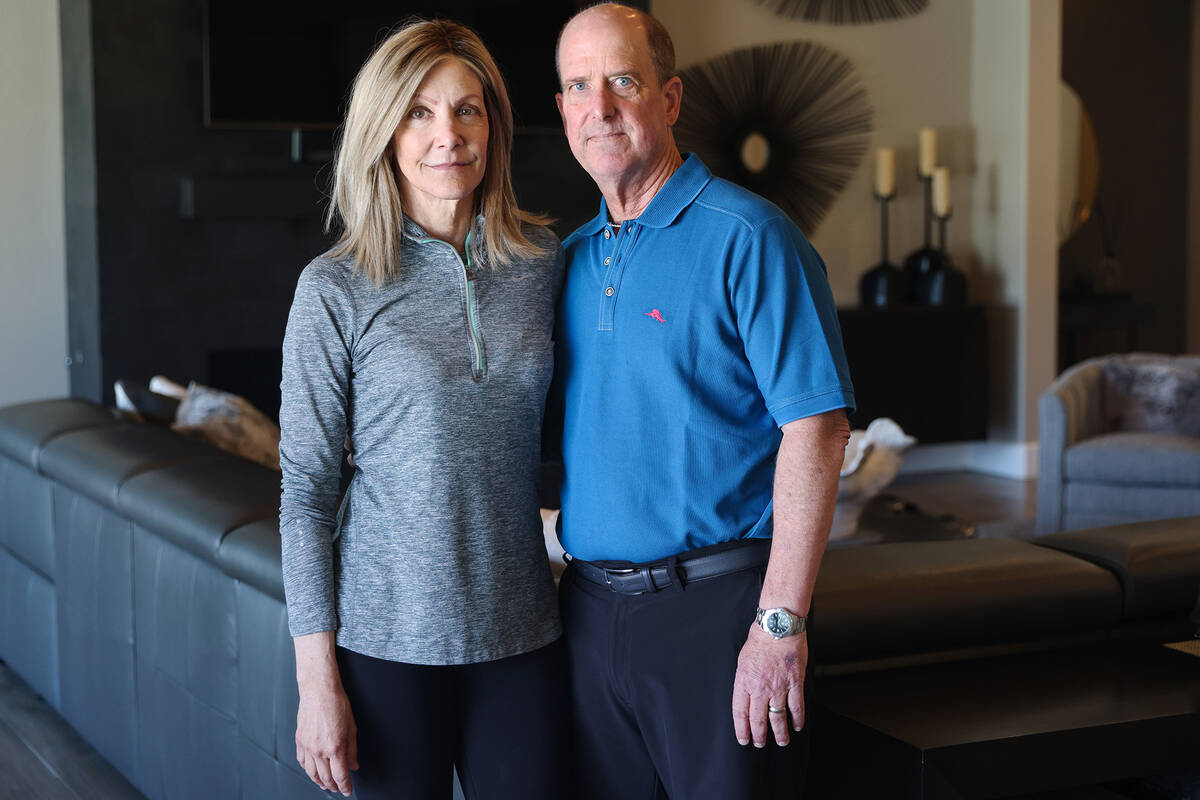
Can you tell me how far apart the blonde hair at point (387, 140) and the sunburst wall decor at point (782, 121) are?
4526 mm

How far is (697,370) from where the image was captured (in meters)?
1.37

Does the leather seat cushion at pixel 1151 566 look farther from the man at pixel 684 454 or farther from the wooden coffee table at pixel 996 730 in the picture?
the man at pixel 684 454

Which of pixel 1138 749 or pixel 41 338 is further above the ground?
pixel 41 338

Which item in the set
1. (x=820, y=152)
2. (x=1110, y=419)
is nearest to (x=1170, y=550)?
(x=1110, y=419)

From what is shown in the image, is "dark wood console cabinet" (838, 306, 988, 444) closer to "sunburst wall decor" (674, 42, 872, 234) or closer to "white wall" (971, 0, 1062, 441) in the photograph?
"white wall" (971, 0, 1062, 441)

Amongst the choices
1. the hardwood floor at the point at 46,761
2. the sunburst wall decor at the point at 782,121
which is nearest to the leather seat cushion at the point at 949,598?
the hardwood floor at the point at 46,761

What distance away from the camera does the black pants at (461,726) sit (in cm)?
138

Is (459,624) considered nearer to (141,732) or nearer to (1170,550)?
(1170,550)

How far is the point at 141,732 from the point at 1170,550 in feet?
6.37

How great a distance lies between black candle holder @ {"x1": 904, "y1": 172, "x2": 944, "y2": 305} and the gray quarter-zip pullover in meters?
5.16

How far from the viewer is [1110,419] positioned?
16.3 feet

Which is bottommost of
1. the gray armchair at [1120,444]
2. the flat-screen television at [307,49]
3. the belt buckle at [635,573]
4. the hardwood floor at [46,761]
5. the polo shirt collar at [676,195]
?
the hardwood floor at [46,761]

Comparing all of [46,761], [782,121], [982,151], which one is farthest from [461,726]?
[982,151]

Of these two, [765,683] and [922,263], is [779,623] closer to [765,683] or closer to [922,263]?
[765,683]
